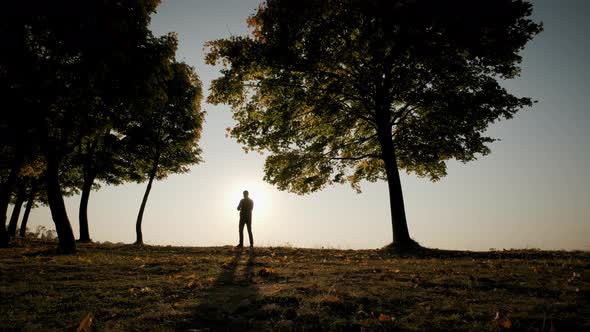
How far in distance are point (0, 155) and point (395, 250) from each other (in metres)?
23.6

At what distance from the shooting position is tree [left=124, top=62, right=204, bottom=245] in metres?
23.8

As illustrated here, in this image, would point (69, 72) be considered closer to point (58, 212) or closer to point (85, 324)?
point (58, 212)

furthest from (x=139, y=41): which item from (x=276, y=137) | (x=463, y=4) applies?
(x=463, y=4)

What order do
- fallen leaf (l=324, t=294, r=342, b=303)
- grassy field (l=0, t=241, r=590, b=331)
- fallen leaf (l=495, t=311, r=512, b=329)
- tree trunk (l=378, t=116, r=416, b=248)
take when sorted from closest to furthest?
fallen leaf (l=495, t=311, r=512, b=329) < grassy field (l=0, t=241, r=590, b=331) < fallen leaf (l=324, t=294, r=342, b=303) < tree trunk (l=378, t=116, r=416, b=248)

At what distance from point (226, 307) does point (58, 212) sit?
1166 centimetres

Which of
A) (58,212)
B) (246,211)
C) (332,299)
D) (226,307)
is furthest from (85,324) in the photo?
(246,211)

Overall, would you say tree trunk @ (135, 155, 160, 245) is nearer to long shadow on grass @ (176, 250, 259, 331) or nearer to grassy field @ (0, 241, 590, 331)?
grassy field @ (0, 241, 590, 331)

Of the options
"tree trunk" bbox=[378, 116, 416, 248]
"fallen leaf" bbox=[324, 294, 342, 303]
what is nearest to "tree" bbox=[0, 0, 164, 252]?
"tree trunk" bbox=[378, 116, 416, 248]

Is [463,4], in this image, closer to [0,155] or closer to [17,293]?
[17,293]

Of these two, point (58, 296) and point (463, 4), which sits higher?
point (463, 4)

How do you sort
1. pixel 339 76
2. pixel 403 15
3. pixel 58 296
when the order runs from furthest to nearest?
pixel 339 76 < pixel 403 15 < pixel 58 296

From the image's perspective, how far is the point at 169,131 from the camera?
80.1 ft

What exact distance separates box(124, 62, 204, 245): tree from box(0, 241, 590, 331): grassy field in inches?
661

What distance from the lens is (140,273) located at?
8.11 metres
